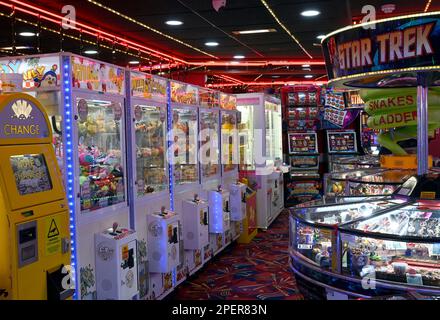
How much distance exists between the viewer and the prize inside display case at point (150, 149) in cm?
462

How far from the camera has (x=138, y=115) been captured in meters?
4.50

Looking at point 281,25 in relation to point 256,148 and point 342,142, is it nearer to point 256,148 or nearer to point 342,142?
point 256,148

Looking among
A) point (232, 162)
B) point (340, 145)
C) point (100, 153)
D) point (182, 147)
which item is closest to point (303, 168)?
point (340, 145)

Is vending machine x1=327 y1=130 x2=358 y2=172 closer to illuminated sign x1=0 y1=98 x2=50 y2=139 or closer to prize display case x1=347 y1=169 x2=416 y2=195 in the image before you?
prize display case x1=347 y1=169 x2=416 y2=195

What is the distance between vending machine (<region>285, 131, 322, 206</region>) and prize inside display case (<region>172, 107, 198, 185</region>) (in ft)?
17.5

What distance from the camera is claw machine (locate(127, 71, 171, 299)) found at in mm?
4375

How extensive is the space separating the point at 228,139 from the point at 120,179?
3.34 metres

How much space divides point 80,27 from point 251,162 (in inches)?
135

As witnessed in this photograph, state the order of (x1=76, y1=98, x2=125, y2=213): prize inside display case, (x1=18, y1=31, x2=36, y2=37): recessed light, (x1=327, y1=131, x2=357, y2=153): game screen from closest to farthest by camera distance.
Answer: (x1=76, y1=98, x2=125, y2=213): prize inside display case → (x1=18, y1=31, x2=36, y2=37): recessed light → (x1=327, y1=131, x2=357, y2=153): game screen

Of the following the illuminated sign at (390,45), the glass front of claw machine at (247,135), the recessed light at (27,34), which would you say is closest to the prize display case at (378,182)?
the glass front of claw machine at (247,135)

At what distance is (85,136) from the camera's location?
387 centimetres

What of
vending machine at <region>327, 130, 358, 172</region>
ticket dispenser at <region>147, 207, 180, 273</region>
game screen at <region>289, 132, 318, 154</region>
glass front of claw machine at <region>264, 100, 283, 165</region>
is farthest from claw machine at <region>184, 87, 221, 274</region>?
vending machine at <region>327, 130, 358, 172</region>

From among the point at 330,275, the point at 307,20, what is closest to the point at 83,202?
the point at 330,275

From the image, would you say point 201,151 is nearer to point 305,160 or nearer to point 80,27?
point 80,27
